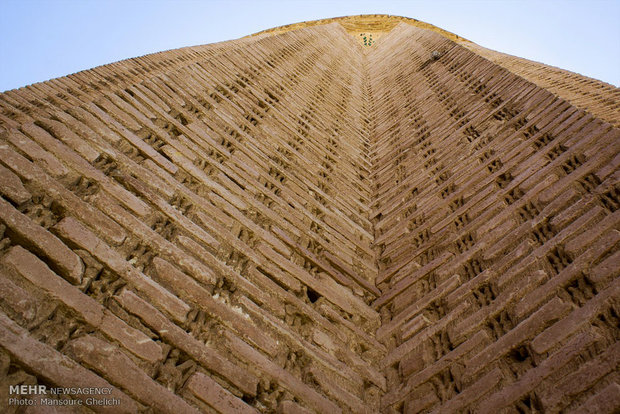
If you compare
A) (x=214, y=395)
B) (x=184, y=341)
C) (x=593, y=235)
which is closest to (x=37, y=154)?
(x=184, y=341)

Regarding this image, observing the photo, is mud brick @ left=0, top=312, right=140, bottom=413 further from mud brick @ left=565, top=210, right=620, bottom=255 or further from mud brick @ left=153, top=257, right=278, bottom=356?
mud brick @ left=565, top=210, right=620, bottom=255

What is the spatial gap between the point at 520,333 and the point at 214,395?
106cm

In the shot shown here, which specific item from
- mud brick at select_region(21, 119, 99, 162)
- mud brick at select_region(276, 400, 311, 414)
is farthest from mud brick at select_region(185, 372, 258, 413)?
mud brick at select_region(21, 119, 99, 162)

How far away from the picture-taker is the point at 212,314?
1.44 m

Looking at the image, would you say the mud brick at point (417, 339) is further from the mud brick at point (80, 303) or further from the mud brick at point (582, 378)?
the mud brick at point (80, 303)

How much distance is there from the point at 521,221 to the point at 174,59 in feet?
8.00

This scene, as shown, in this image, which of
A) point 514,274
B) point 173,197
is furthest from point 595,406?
point 173,197

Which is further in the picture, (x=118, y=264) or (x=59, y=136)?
(x=59, y=136)

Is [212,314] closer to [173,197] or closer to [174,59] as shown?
[173,197]

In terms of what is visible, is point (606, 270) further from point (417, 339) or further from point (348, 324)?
point (348, 324)

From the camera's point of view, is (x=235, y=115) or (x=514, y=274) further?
(x=235, y=115)

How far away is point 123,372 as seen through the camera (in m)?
1.11

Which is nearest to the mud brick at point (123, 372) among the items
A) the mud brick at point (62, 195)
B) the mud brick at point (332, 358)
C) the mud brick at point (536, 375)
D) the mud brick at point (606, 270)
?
the mud brick at point (62, 195)

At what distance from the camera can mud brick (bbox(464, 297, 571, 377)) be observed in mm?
1435
